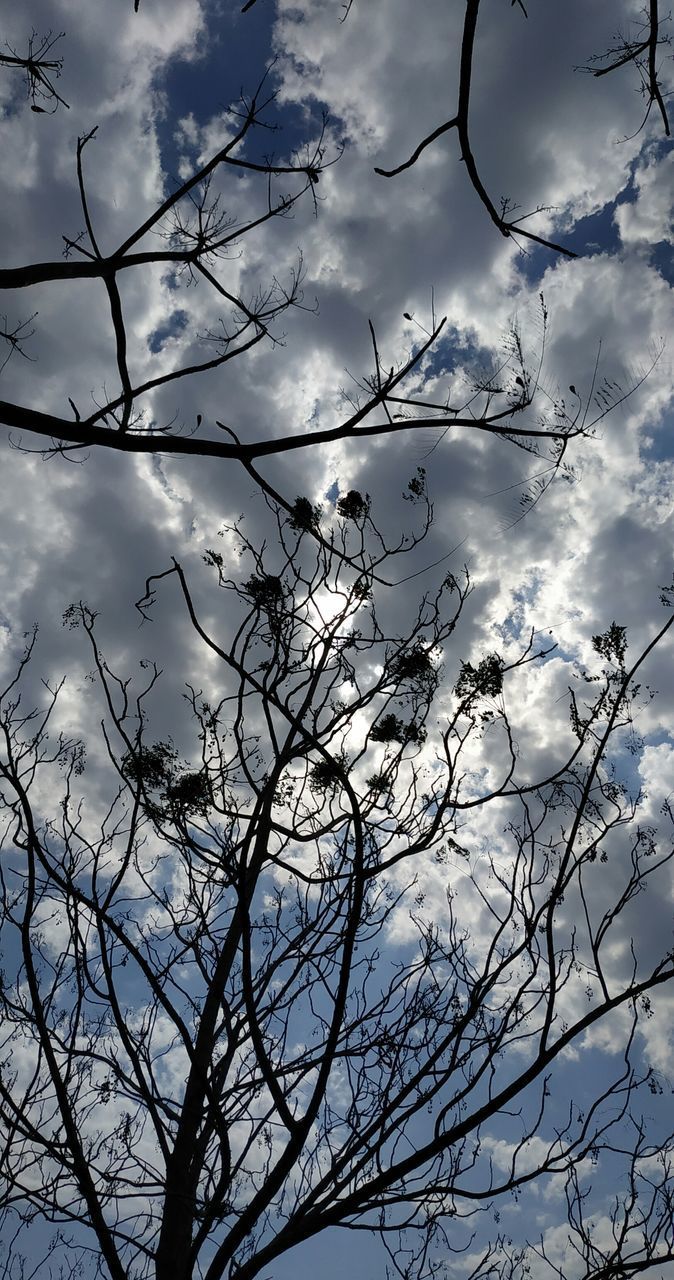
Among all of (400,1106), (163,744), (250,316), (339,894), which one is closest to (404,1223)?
(400,1106)

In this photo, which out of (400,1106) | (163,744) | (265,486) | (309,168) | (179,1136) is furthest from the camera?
(163,744)

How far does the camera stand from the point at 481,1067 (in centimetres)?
362

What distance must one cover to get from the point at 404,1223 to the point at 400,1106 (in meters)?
0.76

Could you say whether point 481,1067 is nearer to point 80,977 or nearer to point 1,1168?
point 80,977

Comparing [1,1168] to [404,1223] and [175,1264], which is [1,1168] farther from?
[404,1223]

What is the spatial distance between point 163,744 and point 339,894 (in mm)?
1430

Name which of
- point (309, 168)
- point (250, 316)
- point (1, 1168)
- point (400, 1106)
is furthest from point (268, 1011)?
point (309, 168)

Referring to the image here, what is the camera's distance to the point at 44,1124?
4301 mm

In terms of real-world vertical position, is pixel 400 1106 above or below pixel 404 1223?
above

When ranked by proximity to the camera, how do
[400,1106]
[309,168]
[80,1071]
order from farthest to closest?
[80,1071] → [400,1106] → [309,168]

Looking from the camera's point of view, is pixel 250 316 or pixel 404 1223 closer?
pixel 250 316

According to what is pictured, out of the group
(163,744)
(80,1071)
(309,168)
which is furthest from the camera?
(163,744)

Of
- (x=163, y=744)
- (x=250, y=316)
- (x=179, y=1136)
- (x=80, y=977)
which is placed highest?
(x=250, y=316)

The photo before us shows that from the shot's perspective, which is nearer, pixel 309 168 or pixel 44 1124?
pixel 309 168
